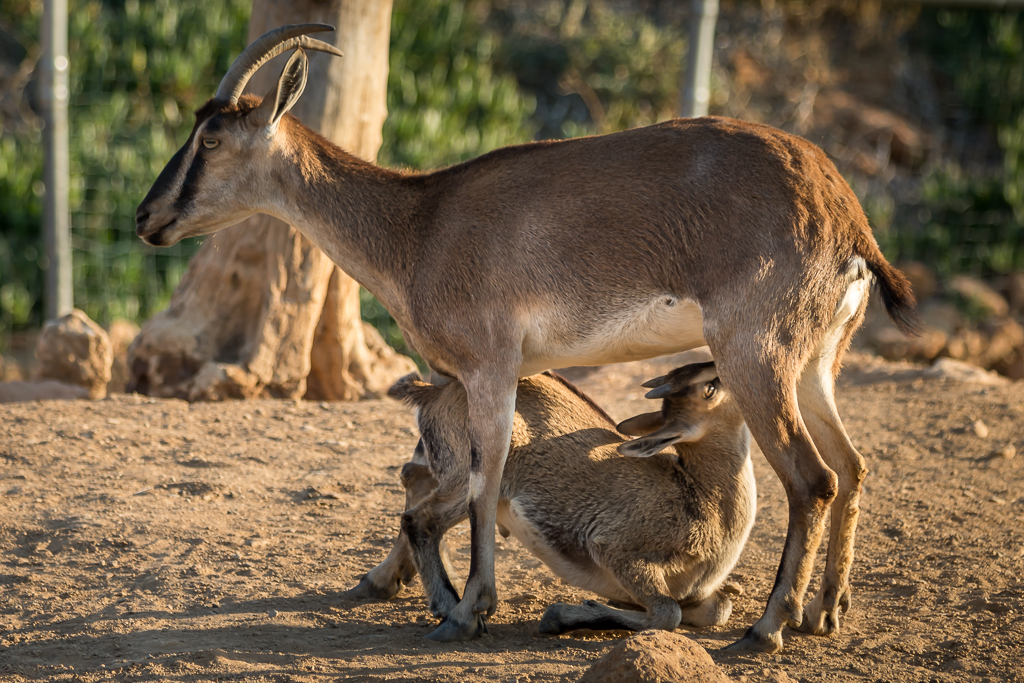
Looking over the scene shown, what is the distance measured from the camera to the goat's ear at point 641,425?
4.70 meters

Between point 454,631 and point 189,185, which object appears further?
point 189,185

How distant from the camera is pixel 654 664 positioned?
3291 millimetres

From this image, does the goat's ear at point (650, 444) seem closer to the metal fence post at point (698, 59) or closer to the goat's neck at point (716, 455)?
the goat's neck at point (716, 455)

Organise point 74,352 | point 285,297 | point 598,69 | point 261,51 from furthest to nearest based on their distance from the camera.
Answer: point 598,69 < point 74,352 < point 285,297 < point 261,51

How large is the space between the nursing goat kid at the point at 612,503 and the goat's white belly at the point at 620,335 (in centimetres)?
23

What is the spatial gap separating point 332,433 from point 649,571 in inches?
104

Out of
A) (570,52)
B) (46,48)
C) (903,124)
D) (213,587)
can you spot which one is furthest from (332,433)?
(903,124)

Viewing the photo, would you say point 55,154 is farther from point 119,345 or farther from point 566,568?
point 566,568

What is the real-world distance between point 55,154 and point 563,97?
8446 mm

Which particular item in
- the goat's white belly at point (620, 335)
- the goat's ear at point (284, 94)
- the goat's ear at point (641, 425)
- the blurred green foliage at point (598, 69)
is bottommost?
the goat's ear at point (641, 425)

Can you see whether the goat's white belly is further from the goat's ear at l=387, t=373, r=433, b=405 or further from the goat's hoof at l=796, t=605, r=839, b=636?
the goat's hoof at l=796, t=605, r=839, b=636

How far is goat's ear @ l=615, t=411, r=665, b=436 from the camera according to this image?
470cm

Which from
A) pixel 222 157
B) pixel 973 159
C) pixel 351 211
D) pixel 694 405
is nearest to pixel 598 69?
pixel 973 159

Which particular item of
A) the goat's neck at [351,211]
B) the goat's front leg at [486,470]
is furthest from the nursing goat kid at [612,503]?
the goat's neck at [351,211]
